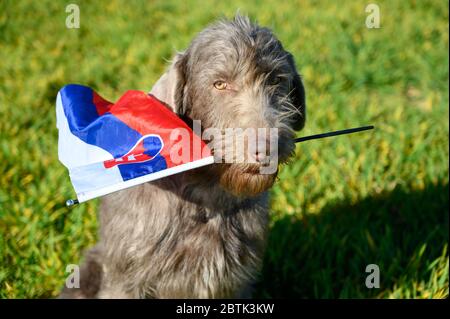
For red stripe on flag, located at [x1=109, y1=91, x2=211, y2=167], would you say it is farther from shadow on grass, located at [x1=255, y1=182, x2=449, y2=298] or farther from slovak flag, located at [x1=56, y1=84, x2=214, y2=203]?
shadow on grass, located at [x1=255, y1=182, x2=449, y2=298]

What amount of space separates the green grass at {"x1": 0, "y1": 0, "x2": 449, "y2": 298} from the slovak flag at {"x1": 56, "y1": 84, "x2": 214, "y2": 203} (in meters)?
1.02

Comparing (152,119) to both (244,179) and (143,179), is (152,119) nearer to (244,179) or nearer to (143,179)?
(143,179)

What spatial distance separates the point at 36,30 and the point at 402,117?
4.75 m

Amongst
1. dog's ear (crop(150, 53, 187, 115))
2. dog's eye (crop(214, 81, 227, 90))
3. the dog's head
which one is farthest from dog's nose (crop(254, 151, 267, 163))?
dog's ear (crop(150, 53, 187, 115))

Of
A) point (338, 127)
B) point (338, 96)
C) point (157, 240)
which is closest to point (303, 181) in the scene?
point (338, 127)

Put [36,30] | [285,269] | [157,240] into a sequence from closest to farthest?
[157,240], [285,269], [36,30]

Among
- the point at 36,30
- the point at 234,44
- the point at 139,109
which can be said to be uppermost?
the point at 36,30

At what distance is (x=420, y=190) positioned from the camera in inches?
183

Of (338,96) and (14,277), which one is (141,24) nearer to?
(338,96)

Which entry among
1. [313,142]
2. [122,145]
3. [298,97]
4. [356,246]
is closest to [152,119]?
[122,145]

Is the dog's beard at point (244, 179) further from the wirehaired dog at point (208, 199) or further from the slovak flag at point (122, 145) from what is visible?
the slovak flag at point (122, 145)

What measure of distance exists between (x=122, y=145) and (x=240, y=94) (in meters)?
0.64

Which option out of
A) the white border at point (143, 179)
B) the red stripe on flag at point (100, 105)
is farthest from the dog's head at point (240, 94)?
the red stripe on flag at point (100, 105)

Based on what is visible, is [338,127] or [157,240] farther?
[338,127]
